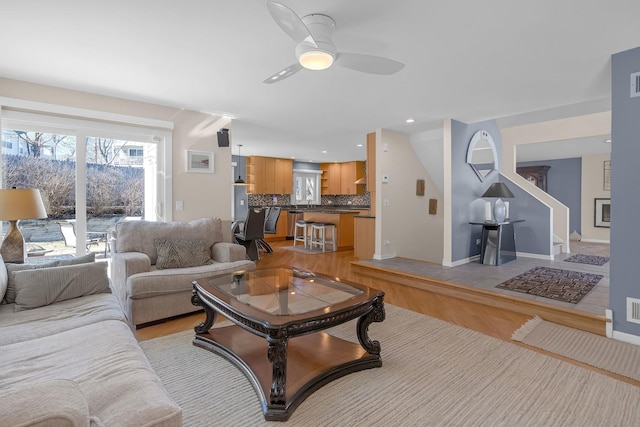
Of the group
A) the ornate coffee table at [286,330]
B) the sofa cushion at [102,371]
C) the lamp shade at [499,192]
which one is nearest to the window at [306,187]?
the lamp shade at [499,192]

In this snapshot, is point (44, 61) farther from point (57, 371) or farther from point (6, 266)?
point (57, 371)

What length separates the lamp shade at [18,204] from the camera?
8.29ft

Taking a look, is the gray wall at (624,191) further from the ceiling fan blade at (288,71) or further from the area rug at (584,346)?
the ceiling fan blade at (288,71)

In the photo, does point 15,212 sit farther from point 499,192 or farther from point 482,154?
point 482,154

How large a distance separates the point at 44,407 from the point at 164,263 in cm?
269

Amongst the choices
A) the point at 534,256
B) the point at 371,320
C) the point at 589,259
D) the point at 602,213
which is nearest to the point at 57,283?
the point at 371,320

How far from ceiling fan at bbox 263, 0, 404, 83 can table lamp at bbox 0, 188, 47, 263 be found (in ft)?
7.59

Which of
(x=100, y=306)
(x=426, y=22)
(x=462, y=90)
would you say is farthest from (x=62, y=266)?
(x=462, y=90)

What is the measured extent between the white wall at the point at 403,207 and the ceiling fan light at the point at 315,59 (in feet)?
11.3

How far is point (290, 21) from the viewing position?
1767 mm

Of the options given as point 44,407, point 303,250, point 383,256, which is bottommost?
point 303,250

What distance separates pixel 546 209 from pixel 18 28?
7257mm

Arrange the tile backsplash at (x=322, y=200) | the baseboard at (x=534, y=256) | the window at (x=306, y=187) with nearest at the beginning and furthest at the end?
the baseboard at (x=534, y=256), the tile backsplash at (x=322, y=200), the window at (x=306, y=187)

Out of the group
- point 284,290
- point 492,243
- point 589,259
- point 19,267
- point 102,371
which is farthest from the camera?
point 589,259
